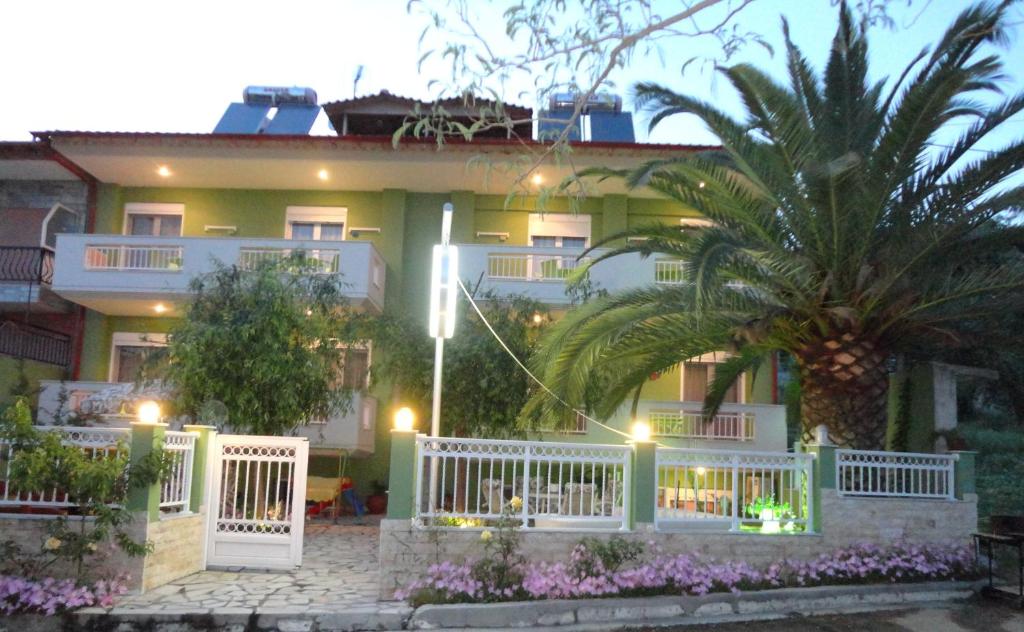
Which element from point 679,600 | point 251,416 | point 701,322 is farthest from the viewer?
point 251,416

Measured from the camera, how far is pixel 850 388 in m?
11.1

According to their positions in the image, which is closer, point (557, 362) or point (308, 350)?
point (557, 362)

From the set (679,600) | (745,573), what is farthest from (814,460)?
(679,600)

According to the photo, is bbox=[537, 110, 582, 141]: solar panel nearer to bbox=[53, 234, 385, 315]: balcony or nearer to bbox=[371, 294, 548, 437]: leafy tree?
bbox=[371, 294, 548, 437]: leafy tree

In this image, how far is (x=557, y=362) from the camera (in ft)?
37.4

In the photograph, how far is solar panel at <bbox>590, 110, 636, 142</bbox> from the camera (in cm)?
2231

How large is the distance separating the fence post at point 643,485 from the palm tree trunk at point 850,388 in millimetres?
2707

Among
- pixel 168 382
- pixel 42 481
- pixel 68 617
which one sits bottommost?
pixel 68 617

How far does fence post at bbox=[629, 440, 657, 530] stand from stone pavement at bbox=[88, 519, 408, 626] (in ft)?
9.27

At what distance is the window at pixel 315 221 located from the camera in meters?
20.5

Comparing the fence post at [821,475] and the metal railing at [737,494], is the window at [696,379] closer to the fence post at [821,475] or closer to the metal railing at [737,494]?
the metal railing at [737,494]

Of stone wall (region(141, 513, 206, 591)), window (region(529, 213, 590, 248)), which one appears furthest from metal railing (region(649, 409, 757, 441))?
stone wall (region(141, 513, 206, 591))

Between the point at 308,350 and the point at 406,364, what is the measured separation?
82.1 inches

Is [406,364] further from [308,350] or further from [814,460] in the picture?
[814,460]
